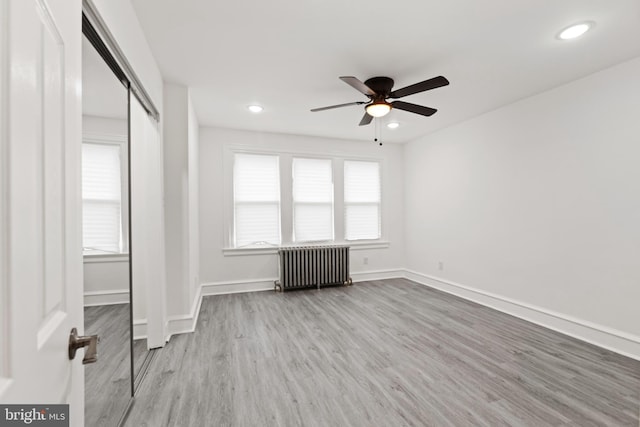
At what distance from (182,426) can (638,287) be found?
3792 mm

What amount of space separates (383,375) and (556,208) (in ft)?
8.62

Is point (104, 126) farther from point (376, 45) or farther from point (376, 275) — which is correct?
point (376, 275)

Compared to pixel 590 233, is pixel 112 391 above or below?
below

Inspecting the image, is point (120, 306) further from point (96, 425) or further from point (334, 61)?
point (334, 61)

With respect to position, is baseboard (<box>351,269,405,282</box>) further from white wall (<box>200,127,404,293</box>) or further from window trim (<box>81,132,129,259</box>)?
window trim (<box>81,132,129,259</box>)

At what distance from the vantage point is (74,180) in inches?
33.3

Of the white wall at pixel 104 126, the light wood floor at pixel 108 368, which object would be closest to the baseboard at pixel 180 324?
the light wood floor at pixel 108 368

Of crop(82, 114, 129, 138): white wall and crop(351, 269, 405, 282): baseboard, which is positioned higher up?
crop(82, 114, 129, 138): white wall

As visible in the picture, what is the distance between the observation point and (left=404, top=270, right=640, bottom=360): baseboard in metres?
2.54

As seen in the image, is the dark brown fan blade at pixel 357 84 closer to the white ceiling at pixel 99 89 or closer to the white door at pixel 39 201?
the white ceiling at pixel 99 89

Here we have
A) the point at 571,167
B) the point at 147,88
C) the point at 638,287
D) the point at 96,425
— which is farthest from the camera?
the point at 571,167

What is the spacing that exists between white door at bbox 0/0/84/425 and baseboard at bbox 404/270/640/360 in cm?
389

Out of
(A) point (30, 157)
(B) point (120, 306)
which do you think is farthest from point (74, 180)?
(B) point (120, 306)

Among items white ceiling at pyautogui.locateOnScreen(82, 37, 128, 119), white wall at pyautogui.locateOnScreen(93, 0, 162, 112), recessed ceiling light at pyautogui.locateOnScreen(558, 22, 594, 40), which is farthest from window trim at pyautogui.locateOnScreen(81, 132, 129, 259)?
recessed ceiling light at pyautogui.locateOnScreen(558, 22, 594, 40)
